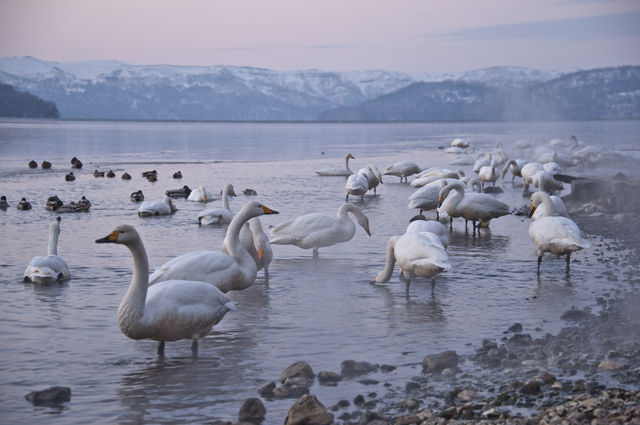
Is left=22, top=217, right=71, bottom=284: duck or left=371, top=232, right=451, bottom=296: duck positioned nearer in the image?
left=371, top=232, right=451, bottom=296: duck

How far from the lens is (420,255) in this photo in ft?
29.1

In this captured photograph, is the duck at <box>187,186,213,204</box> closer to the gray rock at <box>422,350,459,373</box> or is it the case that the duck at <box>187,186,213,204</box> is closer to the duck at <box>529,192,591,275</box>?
the duck at <box>529,192,591,275</box>

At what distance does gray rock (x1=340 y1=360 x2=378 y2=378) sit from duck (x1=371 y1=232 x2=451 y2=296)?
99.9 inches

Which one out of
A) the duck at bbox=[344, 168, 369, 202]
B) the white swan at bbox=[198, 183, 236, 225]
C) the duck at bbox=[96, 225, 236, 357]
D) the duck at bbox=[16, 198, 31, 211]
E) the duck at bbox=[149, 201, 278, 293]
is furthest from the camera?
the duck at bbox=[344, 168, 369, 202]

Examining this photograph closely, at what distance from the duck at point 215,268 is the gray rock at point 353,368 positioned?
2.37 m

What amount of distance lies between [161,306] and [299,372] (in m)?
1.50

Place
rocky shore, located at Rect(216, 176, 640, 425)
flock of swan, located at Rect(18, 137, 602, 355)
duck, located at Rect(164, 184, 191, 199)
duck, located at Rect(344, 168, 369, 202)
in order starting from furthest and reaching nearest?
duck, located at Rect(164, 184, 191, 199), duck, located at Rect(344, 168, 369, 202), flock of swan, located at Rect(18, 137, 602, 355), rocky shore, located at Rect(216, 176, 640, 425)

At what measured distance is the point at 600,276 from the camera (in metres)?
10.2

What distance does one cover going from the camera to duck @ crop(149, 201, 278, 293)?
7.94m

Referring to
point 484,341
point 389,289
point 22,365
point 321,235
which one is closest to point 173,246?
point 321,235

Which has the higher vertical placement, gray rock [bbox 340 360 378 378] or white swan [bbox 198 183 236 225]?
white swan [bbox 198 183 236 225]

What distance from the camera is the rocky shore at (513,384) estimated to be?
5094 millimetres

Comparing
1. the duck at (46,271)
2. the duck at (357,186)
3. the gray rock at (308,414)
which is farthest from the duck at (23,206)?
the gray rock at (308,414)

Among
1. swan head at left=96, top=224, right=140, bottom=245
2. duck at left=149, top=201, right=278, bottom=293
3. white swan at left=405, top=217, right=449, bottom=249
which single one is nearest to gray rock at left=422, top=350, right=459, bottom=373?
duck at left=149, top=201, right=278, bottom=293
